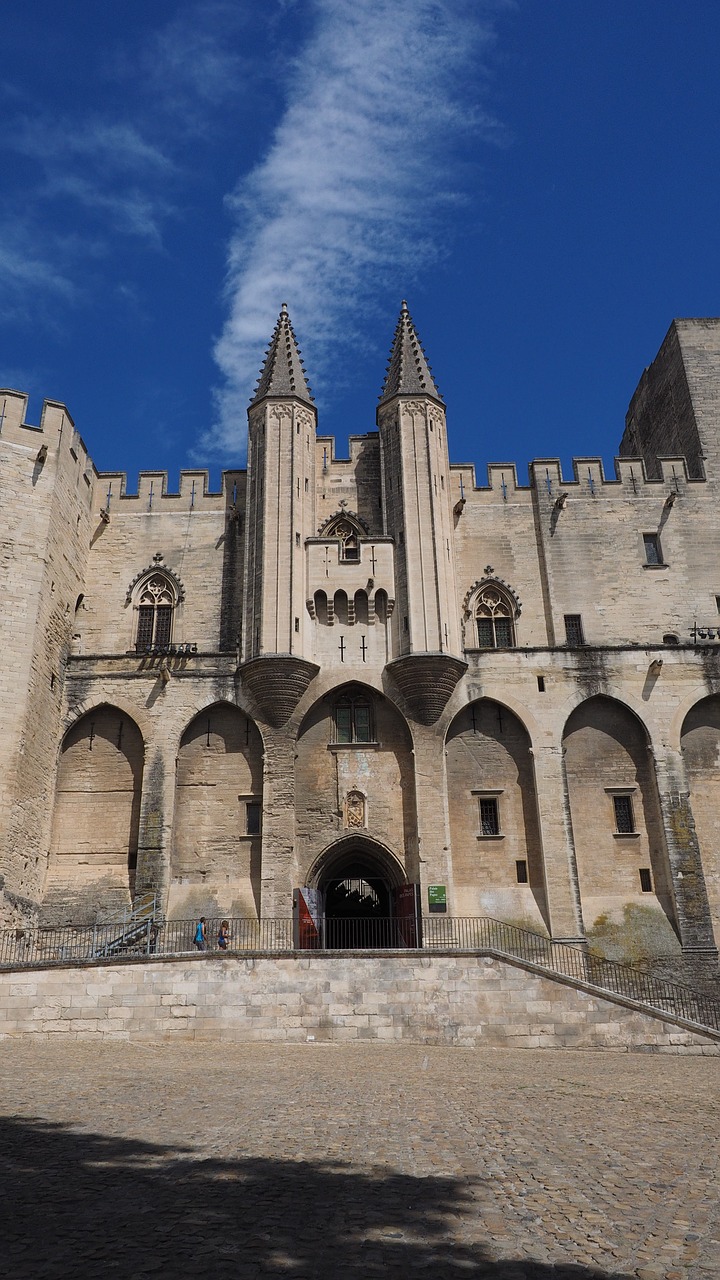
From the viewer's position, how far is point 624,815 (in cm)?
2591

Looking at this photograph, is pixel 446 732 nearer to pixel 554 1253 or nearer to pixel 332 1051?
pixel 332 1051

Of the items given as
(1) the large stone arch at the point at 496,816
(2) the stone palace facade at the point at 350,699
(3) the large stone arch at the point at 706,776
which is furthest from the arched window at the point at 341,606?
(3) the large stone arch at the point at 706,776

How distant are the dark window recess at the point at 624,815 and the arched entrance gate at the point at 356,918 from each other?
6115 mm

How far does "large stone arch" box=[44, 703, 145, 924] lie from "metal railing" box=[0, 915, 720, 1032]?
104 cm

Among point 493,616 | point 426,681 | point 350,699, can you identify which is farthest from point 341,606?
point 493,616

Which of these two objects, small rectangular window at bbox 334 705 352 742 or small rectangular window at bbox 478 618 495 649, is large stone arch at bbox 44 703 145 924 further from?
small rectangular window at bbox 478 618 495 649

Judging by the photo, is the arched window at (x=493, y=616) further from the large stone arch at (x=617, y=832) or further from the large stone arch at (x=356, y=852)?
the large stone arch at (x=356, y=852)

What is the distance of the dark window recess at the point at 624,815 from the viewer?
25.7 m

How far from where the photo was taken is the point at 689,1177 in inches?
301

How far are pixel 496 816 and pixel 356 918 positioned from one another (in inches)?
207

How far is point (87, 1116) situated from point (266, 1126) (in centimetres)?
185

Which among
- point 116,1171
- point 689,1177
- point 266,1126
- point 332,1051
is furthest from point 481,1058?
point 116,1171

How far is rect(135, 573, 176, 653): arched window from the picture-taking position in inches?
1146

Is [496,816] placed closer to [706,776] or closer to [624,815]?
[624,815]
